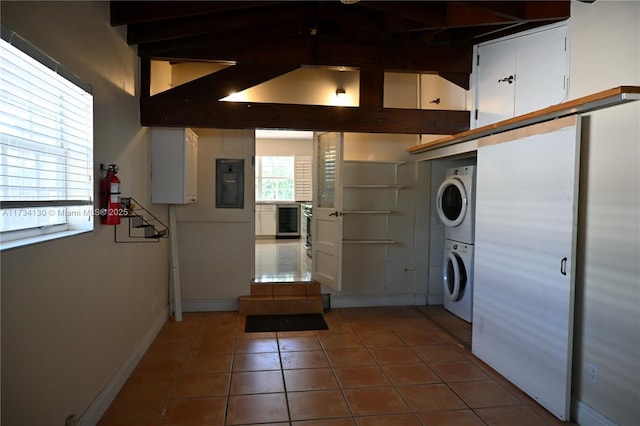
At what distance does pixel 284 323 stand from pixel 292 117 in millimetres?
2131

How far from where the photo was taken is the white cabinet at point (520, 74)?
106 inches

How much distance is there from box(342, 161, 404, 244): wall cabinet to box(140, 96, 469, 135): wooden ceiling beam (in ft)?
3.64

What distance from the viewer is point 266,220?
30.8 ft

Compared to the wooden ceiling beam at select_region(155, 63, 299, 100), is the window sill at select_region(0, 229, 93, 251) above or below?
below

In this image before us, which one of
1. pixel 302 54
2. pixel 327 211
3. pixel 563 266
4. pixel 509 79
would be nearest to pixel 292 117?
pixel 302 54

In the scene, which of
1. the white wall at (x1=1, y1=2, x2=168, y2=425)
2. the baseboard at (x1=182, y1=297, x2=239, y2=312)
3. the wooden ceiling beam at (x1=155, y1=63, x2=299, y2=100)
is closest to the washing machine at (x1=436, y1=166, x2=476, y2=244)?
the wooden ceiling beam at (x1=155, y1=63, x2=299, y2=100)

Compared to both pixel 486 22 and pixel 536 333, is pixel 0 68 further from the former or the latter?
pixel 536 333

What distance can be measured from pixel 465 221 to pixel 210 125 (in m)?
2.75

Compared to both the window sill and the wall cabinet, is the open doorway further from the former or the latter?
the window sill

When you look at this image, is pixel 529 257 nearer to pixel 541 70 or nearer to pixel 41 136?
pixel 541 70

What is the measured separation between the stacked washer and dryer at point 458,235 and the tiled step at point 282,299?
59.8 inches

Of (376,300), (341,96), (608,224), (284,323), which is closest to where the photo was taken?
(608,224)

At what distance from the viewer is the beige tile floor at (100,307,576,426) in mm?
2488

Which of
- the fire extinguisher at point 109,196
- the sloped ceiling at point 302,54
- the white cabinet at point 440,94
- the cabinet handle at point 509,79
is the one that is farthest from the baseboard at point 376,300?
the fire extinguisher at point 109,196
